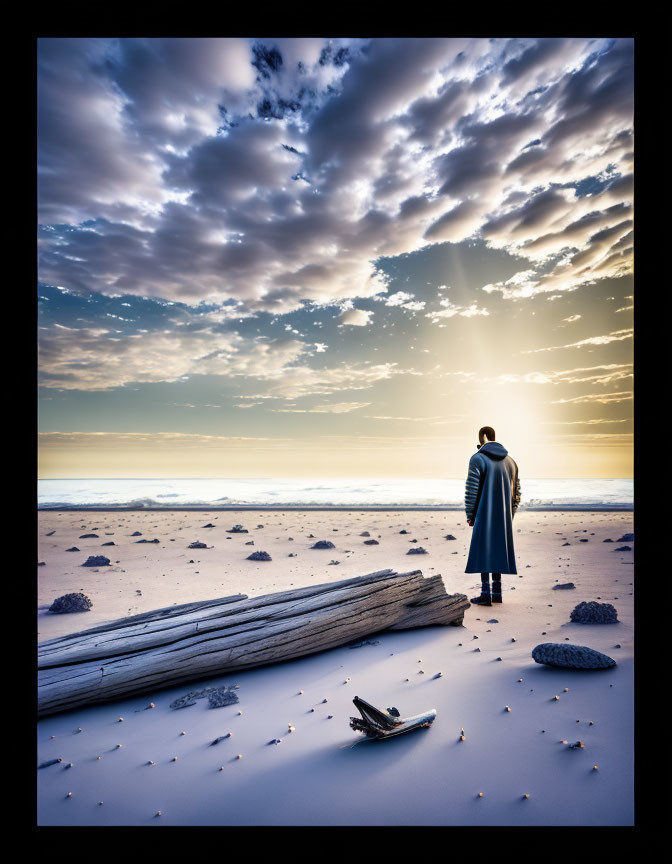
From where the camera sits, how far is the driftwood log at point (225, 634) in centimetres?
406

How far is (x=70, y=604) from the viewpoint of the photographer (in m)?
6.83

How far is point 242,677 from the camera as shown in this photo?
4.45 m

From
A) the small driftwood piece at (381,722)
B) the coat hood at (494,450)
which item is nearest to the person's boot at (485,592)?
the coat hood at (494,450)

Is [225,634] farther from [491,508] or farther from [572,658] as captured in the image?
[491,508]

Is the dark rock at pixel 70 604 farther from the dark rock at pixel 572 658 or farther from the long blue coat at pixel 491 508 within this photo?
the dark rock at pixel 572 658

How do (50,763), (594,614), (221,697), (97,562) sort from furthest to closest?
(97,562), (594,614), (221,697), (50,763)

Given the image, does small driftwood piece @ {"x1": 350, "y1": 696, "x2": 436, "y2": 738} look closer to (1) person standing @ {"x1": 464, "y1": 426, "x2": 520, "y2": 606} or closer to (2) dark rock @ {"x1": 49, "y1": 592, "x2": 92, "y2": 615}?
(1) person standing @ {"x1": 464, "y1": 426, "x2": 520, "y2": 606}

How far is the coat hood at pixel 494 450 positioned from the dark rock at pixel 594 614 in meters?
2.51

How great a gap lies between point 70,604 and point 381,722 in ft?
19.9

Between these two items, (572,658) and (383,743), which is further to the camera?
(572,658)

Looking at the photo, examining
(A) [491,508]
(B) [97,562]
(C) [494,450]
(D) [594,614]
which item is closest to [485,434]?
(C) [494,450]

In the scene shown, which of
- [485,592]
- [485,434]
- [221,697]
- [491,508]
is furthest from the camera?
[485,434]
